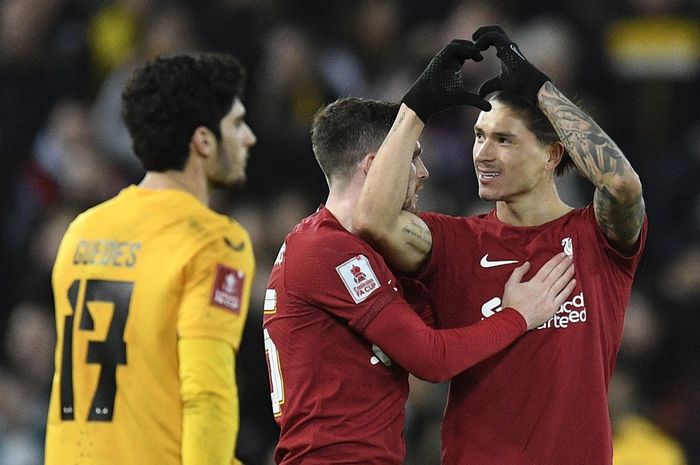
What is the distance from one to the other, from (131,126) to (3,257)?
5262 millimetres

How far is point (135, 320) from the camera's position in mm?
4434

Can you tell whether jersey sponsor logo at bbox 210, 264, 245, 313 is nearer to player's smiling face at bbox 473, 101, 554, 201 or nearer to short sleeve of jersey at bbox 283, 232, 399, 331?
short sleeve of jersey at bbox 283, 232, 399, 331

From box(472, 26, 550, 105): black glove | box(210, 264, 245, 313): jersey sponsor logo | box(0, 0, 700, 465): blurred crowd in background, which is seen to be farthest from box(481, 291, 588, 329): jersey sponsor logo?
box(0, 0, 700, 465): blurred crowd in background

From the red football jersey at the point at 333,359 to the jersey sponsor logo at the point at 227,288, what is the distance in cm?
15

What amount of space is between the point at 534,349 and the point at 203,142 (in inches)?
54.7

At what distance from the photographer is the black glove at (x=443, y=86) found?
463 centimetres

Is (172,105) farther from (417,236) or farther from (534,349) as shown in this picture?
(534,349)

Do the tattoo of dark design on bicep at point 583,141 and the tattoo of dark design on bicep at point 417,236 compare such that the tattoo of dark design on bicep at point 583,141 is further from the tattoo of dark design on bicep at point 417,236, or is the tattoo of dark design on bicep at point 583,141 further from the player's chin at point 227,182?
the player's chin at point 227,182

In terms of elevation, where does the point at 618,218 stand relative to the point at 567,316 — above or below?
→ above

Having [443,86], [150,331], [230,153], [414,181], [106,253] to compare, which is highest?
[443,86]

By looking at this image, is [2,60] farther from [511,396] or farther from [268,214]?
[511,396]

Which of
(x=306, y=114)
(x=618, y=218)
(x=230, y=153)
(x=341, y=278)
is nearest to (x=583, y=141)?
(x=618, y=218)

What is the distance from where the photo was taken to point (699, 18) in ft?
32.8

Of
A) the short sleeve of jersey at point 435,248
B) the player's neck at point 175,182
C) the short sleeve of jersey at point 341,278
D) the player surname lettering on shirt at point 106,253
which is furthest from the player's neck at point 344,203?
the player surname lettering on shirt at point 106,253
